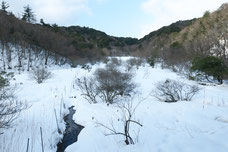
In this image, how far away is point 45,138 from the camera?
16.2ft

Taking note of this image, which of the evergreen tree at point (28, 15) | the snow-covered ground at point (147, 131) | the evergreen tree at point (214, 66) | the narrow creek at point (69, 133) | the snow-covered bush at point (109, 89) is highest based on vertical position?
the evergreen tree at point (28, 15)

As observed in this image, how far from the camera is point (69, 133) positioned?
5953 mm

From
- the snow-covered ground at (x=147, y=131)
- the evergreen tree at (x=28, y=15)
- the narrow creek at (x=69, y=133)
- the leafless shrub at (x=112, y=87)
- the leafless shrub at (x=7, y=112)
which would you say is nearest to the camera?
the snow-covered ground at (x=147, y=131)

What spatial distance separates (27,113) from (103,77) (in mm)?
5064

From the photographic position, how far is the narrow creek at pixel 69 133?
Answer: 5.05 m

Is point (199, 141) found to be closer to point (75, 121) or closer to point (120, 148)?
point (120, 148)

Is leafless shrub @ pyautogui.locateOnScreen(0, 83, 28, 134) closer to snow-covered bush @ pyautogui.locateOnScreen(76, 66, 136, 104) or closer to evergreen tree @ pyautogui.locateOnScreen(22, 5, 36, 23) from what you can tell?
snow-covered bush @ pyautogui.locateOnScreen(76, 66, 136, 104)

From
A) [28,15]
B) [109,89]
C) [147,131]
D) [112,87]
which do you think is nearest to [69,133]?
[147,131]

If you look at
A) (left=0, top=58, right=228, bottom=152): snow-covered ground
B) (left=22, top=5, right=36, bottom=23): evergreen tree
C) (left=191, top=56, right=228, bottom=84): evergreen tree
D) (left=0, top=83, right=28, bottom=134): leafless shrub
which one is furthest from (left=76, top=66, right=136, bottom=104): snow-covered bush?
(left=22, top=5, right=36, bottom=23): evergreen tree

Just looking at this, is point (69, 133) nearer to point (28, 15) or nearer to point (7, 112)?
point (7, 112)

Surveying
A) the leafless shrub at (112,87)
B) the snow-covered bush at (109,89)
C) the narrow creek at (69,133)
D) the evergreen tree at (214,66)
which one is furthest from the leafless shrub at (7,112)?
the evergreen tree at (214,66)

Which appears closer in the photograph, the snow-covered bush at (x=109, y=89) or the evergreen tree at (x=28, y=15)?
the snow-covered bush at (x=109, y=89)

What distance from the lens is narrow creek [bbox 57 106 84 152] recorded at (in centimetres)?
505

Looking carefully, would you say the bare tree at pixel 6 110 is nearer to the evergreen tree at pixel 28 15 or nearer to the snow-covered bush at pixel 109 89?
the snow-covered bush at pixel 109 89
